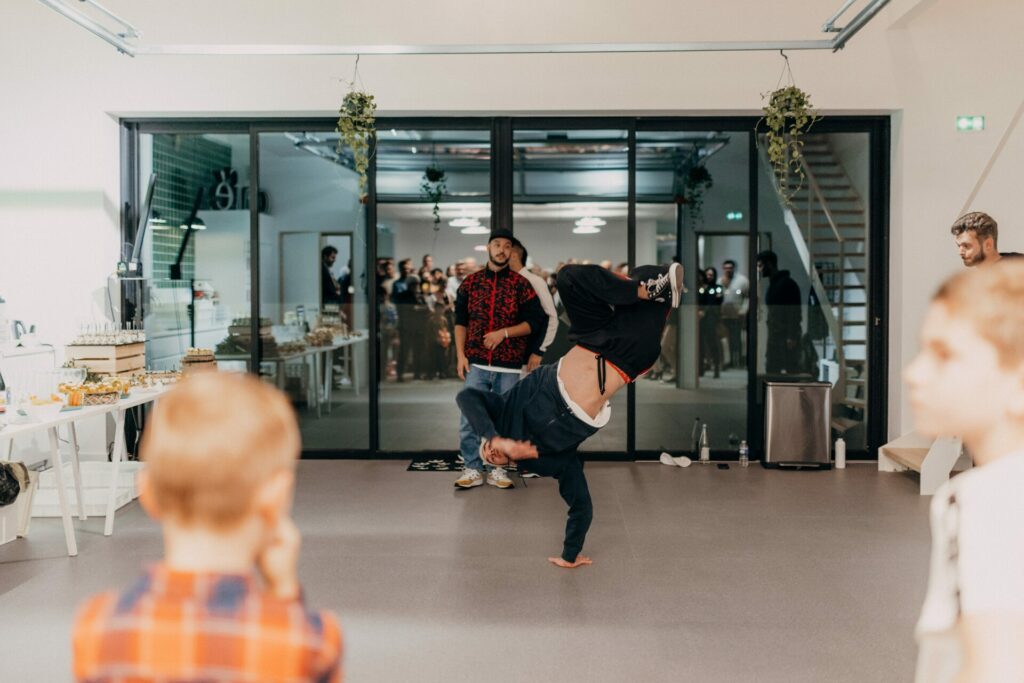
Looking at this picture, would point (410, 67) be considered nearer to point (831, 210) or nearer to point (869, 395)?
point (831, 210)

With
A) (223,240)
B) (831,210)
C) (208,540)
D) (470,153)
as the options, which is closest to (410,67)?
(470,153)

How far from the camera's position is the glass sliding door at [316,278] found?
759 cm

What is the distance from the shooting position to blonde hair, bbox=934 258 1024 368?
1.16 meters

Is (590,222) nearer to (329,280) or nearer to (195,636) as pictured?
(329,280)

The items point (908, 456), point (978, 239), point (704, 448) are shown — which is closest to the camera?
point (978, 239)

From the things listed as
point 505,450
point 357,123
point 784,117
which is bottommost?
point 505,450

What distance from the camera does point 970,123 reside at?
7004 mm

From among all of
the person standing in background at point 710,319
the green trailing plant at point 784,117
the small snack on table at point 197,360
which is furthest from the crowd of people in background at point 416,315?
the green trailing plant at point 784,117

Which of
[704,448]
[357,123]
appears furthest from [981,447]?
[704,448]

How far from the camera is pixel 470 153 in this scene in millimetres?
7500

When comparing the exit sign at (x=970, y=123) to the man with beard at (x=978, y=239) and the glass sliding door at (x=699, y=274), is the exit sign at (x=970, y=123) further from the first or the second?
the man with beard at (x=978, y=239)

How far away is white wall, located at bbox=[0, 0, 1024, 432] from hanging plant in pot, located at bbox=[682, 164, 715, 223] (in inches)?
20.4

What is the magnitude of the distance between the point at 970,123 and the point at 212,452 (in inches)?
291

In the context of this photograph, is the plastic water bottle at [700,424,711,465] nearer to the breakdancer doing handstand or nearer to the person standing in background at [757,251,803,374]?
the person standing in background at [757,251,803,374]
